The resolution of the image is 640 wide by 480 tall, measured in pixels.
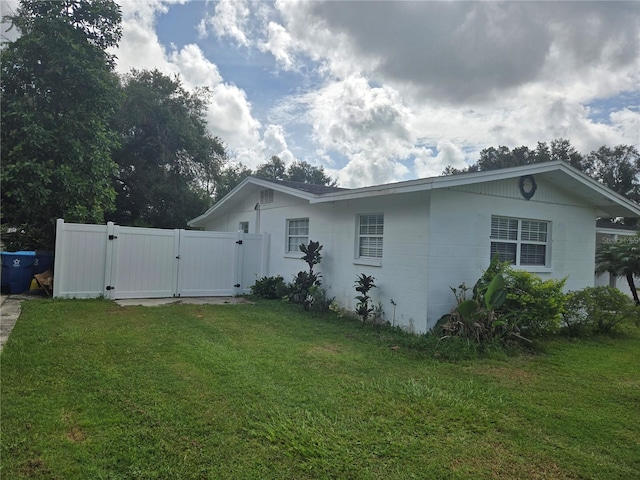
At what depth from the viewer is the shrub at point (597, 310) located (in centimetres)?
796

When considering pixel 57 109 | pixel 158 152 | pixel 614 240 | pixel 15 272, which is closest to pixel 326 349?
pixel 15 272

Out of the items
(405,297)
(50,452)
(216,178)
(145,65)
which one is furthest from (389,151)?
(50,452)

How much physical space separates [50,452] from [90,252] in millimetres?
8089

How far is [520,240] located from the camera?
862 cm

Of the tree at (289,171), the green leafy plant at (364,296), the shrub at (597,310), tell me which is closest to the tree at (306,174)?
the tree at (289,171)

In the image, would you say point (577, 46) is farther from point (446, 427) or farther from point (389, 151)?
point (389, 151)

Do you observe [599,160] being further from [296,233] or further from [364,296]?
[364,296]

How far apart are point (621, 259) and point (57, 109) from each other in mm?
16886

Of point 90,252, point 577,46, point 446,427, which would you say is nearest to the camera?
point 446,427

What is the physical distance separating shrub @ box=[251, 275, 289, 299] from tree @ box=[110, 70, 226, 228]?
929 cm

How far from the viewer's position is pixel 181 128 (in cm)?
1894

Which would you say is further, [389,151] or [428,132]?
[389,151]

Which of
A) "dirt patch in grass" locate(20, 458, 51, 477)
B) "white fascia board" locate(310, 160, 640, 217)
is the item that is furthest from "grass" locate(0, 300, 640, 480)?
"white fascia board" locate(310, 160, 640, 217)

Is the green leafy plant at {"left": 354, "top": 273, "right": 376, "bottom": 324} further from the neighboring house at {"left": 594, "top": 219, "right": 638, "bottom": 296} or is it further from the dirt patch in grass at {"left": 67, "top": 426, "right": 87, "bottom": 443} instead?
the neighboring house at {"left": 594, "top": 219, "right": 638, "bottom": 296}
